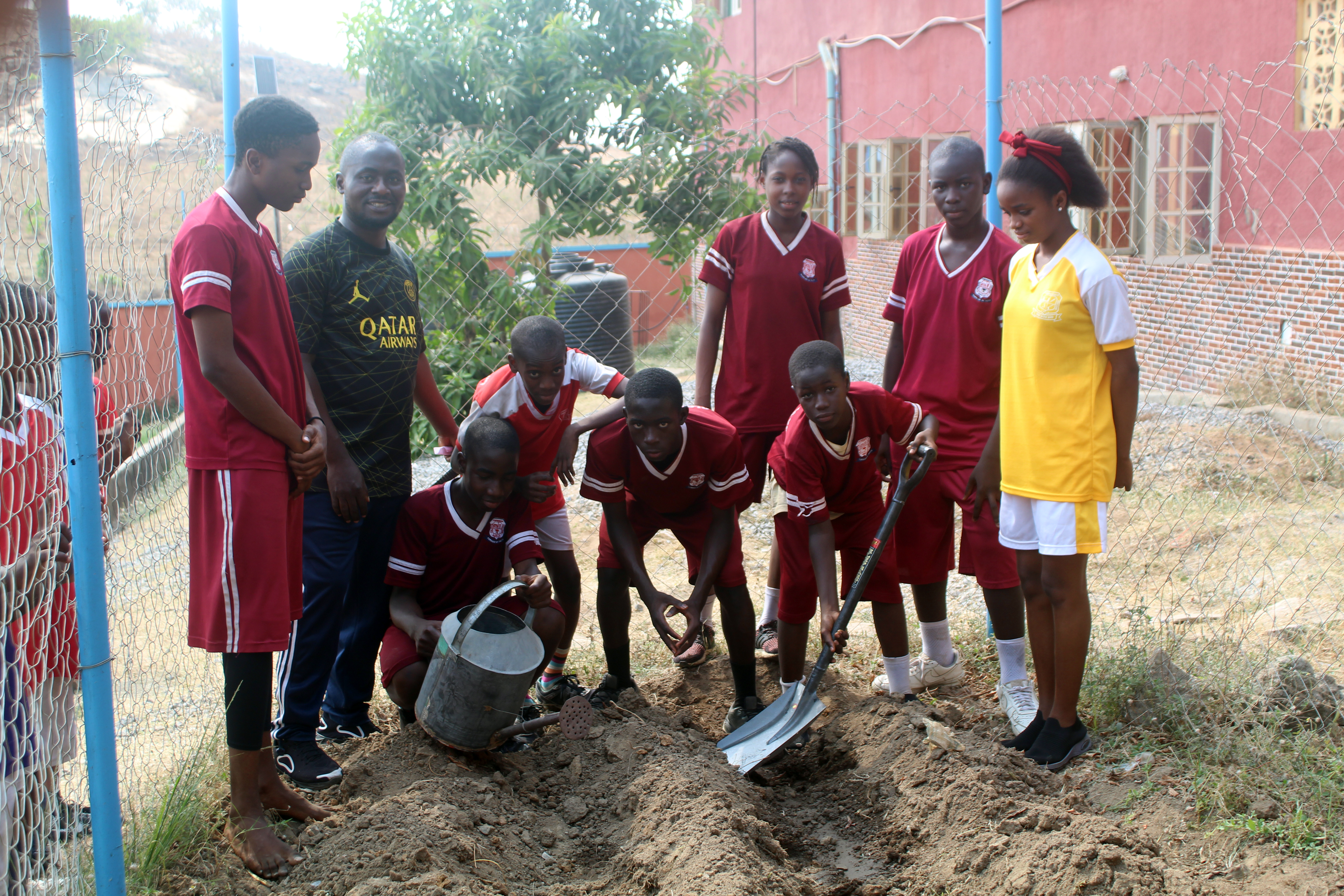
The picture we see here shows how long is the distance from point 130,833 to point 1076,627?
8.58 feet

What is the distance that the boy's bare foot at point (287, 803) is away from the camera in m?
2.65

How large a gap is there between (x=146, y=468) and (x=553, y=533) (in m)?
3.11

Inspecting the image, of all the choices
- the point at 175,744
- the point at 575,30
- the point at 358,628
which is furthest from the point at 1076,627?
the point at 575,30

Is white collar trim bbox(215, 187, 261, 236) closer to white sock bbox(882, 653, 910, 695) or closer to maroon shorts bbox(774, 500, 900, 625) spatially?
maroon shorts bbox(774, 500, 900, 625)

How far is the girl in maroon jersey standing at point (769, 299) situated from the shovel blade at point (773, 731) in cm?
47

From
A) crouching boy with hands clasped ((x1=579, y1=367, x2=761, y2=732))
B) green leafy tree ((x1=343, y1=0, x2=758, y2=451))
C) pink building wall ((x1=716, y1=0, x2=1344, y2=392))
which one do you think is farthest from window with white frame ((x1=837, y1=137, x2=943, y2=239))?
crouching boy with hands clasped ((x1=579, y1=367, x2=761, y2=732))

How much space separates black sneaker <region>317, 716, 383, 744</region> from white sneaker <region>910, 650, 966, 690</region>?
1.90 metres

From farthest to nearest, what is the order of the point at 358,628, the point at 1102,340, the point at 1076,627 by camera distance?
the point at 358,628 < the point at 1076,627 < the point at 1102,340

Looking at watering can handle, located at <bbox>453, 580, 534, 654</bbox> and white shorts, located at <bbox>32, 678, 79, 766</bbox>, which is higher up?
watering can handle, located at <bbox>453, 580, 534, 654</bbox>

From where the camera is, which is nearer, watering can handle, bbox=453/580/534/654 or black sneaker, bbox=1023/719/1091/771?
watering can handle, bbox=453/580/534/654

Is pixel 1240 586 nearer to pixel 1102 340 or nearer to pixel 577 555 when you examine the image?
pixel 1102 340

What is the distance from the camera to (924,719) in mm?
3098

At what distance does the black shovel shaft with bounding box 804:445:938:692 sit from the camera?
3.11m

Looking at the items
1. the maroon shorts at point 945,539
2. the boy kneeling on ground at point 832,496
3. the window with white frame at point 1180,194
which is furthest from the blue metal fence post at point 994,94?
the window with white frame at point 1180,194
